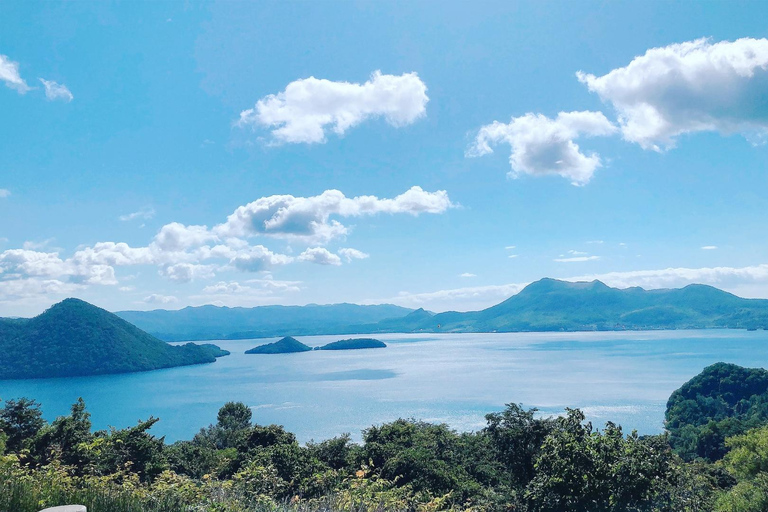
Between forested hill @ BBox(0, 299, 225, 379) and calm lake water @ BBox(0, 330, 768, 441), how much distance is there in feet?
20.8

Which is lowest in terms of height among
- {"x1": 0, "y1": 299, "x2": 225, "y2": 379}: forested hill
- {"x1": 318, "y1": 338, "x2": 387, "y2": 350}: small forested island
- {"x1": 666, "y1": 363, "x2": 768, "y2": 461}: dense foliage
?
{"x1": 318, "y1": 338, "x2": 387, "y2": 350}: small forested island

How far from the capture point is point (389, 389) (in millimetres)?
82500

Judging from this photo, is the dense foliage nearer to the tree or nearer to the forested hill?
the tree

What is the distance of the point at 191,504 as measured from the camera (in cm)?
643

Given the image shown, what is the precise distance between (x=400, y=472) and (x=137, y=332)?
135 meters

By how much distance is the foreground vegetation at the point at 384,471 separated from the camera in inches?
268

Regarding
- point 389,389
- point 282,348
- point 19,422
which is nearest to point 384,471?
point 19,422

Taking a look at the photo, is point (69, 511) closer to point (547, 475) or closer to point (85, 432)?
point (547, 475)

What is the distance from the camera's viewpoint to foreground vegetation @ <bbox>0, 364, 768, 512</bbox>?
22.3 feet

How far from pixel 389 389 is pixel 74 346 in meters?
78.7

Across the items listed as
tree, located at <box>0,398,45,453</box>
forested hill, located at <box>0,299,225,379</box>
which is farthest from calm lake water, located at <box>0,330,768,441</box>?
tree, located at <box>0,398,45,453</box>

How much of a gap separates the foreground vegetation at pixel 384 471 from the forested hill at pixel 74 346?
4017 inches

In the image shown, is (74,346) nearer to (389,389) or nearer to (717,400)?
(389,389)

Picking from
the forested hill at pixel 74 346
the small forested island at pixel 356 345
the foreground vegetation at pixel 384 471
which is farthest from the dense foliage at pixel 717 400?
the small forested island at pixel 356 345
